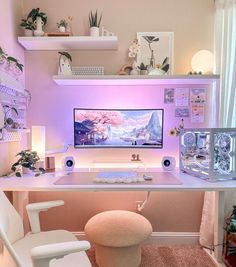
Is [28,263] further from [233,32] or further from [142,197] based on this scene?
[233,32]

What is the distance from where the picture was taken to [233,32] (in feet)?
6.84

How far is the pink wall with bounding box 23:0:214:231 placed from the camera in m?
2.24

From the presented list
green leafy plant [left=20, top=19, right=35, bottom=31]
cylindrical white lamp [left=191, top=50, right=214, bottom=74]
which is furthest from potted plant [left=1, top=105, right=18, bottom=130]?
cylindrical white lamp [left=191, top=50, right=214, bottom=74]

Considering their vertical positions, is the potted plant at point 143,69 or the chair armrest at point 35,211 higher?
the potted plant at point 143,69

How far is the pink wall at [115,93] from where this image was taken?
2.24 metres

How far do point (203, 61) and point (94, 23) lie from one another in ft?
3.35

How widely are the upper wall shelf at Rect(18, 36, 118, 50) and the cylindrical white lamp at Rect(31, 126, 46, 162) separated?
755 millimetres

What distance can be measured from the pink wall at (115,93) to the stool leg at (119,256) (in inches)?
21.7

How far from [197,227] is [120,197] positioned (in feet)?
2.63

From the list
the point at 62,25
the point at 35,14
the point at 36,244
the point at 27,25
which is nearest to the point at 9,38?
the point at 27,25

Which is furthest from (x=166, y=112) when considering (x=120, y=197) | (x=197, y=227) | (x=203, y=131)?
(x=197, y=227)

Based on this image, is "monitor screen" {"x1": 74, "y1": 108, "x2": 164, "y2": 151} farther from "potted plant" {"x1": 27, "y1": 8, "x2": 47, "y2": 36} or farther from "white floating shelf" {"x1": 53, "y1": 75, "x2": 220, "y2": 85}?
"potted plant" {"x1": 27, "y1": 8, "x2": 47, "y2": 36}

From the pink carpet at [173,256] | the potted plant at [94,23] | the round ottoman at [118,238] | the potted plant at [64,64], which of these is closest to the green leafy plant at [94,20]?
the potted plant at [94,23]

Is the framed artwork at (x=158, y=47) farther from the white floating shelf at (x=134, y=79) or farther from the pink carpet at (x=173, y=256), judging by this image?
the pink carpet at (x=173, y=256)
